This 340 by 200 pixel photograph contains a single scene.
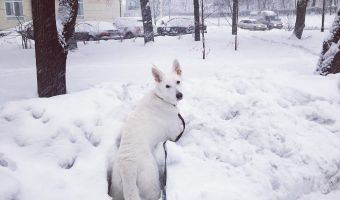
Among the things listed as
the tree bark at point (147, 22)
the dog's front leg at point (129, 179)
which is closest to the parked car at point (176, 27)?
the tree bark at point (147, 22)

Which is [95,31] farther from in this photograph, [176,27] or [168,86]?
[168,86]

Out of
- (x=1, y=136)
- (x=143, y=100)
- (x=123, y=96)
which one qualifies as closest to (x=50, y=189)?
(x=1, y=136)

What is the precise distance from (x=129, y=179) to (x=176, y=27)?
80.5 ft

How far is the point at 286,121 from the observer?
548 cm

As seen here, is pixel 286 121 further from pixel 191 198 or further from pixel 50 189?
pixel 50 189

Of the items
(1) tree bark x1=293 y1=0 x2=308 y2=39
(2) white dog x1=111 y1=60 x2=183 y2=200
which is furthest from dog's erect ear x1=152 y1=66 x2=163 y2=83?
(1) tree bark x1=293 y1=0 x2=308 y2=39

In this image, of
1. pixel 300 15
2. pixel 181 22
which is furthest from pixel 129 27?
pixel 300 15

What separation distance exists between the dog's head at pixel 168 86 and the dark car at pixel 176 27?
21.7 meters

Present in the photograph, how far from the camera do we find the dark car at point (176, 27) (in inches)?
1065

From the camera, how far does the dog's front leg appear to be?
385 centimetres

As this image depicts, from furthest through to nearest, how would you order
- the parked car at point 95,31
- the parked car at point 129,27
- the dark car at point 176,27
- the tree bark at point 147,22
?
the dark car at point 176,27 < the parked car at point 129,27 < the parked car at point 95,31 < the tree bark at point 147,22

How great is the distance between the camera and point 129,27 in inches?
1054

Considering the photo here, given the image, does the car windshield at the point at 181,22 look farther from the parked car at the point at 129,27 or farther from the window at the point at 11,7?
the window at the point at 11,7

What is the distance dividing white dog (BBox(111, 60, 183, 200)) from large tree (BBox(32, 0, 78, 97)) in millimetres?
1673
